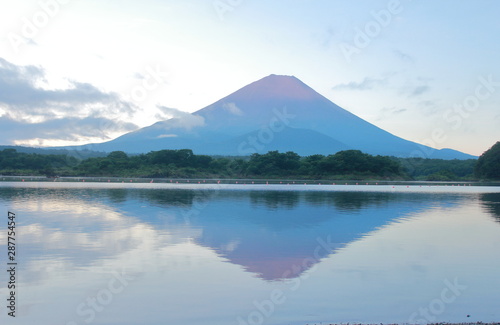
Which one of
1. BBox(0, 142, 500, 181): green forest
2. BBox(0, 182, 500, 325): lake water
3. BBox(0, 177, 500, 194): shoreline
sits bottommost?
BBox(0, 182, 500, 325): lake water

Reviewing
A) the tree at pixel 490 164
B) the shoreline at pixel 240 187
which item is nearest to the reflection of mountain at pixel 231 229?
the shoreline at pixel 240 187

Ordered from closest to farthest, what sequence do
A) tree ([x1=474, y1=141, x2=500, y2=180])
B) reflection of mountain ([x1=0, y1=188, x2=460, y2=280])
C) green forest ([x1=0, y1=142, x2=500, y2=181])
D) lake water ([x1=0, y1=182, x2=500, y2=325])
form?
lake water ([x1=0, y1=182, x2=500, y2=325])
reflection of mountain ([x1=0, y1=188, x2=460, y2=280])
green forest ([x1=0, y1=142, x2=500, y2=181])
tree ([x1=474, y1=141, x2=500, y2=180])

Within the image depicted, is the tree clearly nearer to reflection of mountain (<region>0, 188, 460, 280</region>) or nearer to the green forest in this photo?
the green forest

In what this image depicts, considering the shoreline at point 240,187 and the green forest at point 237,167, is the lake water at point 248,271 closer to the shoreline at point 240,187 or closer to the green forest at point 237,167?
the shoreline at point 240,187

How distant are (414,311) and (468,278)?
10.8 feet

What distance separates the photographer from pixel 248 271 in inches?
465

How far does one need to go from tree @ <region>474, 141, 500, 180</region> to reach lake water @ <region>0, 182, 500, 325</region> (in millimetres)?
74201

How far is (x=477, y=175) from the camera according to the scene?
9394cm

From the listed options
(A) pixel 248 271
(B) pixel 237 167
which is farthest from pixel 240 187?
(A) pixel 248 271

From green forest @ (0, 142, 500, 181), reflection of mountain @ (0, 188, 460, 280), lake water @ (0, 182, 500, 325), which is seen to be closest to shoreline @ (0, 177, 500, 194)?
green forest @ (0, 142, 500, 181)

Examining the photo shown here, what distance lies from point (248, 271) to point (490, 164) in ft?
290

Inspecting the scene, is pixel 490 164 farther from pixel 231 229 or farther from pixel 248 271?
pixel 248 271

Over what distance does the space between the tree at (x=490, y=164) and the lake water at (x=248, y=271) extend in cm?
7420

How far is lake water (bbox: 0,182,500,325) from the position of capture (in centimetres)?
868
